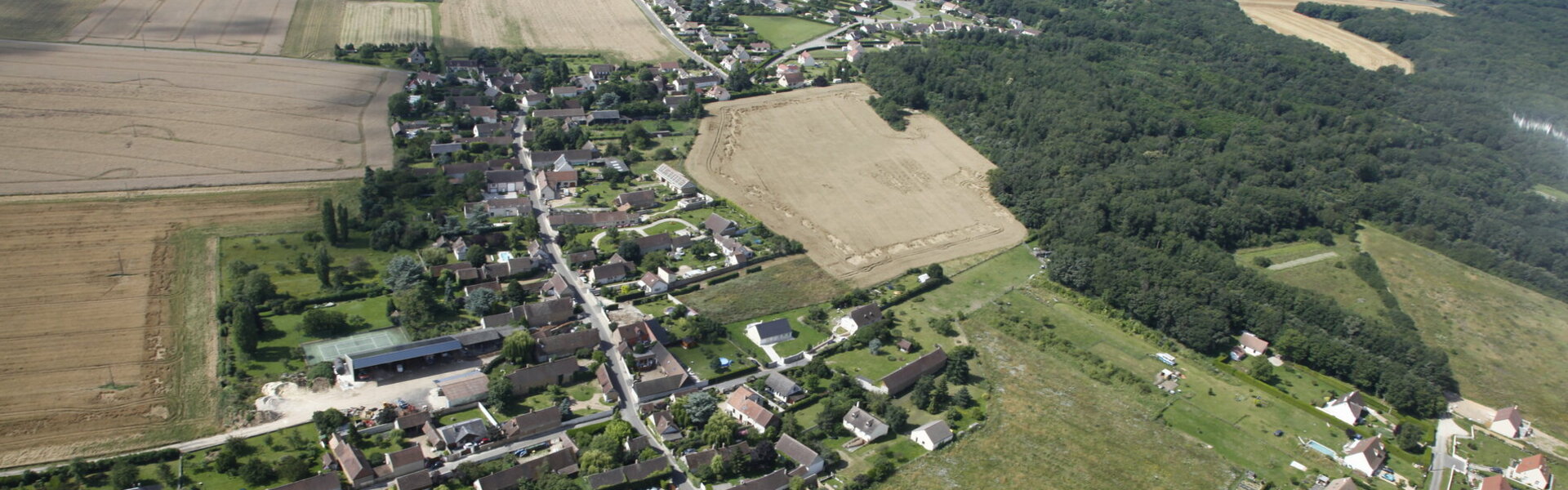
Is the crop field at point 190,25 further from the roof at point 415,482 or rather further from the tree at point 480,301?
the roof at point 415,482

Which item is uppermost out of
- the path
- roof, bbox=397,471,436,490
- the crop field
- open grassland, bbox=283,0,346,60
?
roof, bbox=397,471,436,490

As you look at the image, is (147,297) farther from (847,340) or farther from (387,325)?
(847,340)

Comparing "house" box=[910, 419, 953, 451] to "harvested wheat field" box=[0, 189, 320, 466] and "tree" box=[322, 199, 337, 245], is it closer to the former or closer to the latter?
"harvested wheat field" box=[0, 189, 320, 466]

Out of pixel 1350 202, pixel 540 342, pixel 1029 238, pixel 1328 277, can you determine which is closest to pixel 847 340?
pixel 540 342

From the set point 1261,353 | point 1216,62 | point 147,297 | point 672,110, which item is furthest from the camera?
point 1216,62

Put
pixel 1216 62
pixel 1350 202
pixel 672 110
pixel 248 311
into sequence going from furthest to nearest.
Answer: pixel 1216 62 → pixel 672 110 → pixel 1350 202 → pixel 248 311

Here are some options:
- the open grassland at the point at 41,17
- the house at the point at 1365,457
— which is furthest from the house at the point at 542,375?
the open grassland at the point at 41,17

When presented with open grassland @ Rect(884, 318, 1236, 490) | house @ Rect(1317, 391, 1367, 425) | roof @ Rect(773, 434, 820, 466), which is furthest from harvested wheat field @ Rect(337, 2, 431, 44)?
house @ Rect(1317, 391, 1367, 425)
